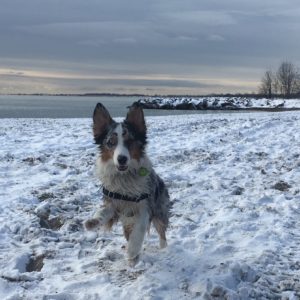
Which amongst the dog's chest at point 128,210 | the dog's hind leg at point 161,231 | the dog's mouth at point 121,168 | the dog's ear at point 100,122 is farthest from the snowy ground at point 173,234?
the dog's ear at point 100,122

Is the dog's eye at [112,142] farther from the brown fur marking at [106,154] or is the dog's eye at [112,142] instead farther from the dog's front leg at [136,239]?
the dog's front leg at [136,239]

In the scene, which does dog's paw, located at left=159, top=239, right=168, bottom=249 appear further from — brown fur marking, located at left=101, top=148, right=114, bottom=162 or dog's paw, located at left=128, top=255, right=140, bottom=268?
brown fur marking, located at left=101, top=148, right=114, bottom=162

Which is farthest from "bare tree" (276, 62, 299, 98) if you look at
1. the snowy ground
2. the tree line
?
the snowy ground

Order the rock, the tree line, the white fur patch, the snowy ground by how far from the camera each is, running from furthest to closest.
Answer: the tree line, the rock, the white fur patch, the snowy ground

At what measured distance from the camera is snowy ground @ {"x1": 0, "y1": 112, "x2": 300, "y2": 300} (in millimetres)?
5480

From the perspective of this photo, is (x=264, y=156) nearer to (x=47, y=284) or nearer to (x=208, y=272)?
(x=208, y=272)

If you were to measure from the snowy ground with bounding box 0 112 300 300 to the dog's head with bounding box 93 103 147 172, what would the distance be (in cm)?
138

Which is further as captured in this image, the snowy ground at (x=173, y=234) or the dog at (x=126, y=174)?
the dog at (x=126, y=174)

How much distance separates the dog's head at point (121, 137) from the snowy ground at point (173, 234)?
54.5 inches

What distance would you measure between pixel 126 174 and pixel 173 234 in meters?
1.52

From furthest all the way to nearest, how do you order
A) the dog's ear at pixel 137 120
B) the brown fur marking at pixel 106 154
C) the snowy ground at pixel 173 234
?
the dog's ear at pixel 137 120 < the brown fur marking at pixel 106 154 < the snowy ground at pixel 173 234

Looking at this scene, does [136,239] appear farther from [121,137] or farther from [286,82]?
[286,82]

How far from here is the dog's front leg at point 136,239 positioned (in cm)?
598

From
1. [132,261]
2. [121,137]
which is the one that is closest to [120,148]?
[121,137]
